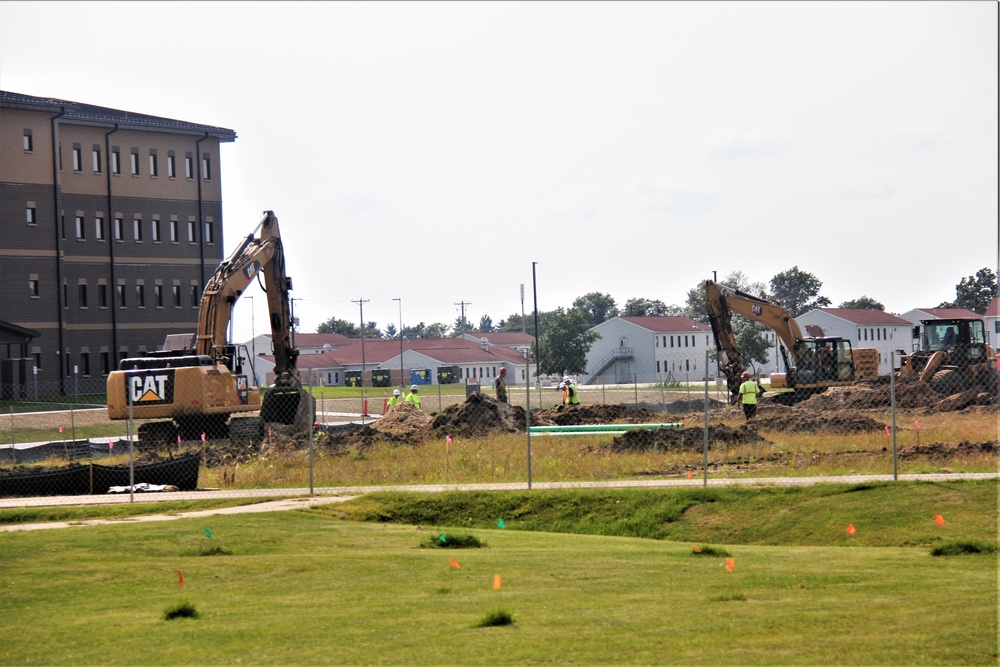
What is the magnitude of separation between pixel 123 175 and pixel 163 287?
702 centimetres

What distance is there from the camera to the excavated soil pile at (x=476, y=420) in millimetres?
35469

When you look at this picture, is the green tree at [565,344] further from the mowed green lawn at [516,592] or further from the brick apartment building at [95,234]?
the mowed green lawn at [516,592]

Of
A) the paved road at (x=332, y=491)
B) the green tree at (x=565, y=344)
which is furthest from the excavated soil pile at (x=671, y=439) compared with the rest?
the green tree at (x=565, y=344)

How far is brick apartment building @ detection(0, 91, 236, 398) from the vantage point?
64.8m

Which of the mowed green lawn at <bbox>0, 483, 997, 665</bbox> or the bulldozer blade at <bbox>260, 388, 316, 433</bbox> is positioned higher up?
the bulldozer blade at <bbox>260, 388, 316, 433</bbox>

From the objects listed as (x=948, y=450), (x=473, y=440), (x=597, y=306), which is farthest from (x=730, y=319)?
(x=597, y=306)

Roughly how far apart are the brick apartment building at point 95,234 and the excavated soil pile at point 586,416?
105 ft

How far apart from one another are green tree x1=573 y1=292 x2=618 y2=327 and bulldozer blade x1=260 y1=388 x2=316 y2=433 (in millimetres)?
147123

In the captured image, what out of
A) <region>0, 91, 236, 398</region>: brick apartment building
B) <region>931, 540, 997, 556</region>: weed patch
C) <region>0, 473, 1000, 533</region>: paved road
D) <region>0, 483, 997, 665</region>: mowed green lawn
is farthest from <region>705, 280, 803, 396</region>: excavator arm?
<region>0, 91, 236, 398</region>: brick apartment building

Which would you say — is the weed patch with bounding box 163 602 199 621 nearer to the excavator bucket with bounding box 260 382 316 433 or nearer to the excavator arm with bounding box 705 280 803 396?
the excavator bucket with bounding box 260 382 316 433

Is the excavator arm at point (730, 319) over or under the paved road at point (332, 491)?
over

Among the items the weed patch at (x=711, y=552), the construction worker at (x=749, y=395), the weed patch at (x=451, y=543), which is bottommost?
the weed patch at (x=711, y=552)

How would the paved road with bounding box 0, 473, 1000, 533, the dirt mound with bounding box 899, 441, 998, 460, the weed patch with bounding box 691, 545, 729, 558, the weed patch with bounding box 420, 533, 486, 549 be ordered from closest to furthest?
the weed patch with bounding box 691, 545, 729, 558 < the weed patch with bounding box 420, 533, 486, 549 < the paved road with bounding box 0, 473, 1000, 533 < the dirt mound with bounding box 899, 441, 998, 460

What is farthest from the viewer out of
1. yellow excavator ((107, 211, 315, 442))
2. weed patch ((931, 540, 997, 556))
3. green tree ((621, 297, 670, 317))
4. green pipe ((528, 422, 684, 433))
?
green tree ((621, 297, 670, 317))
